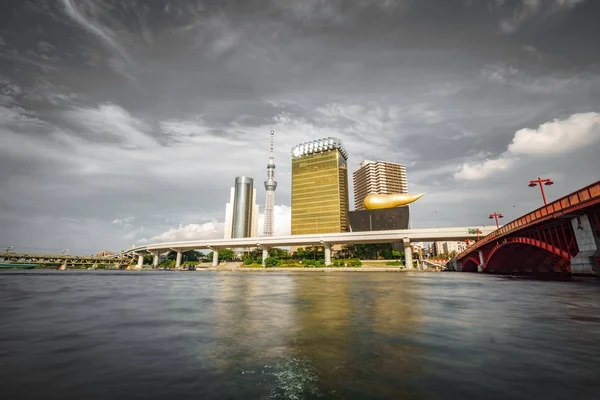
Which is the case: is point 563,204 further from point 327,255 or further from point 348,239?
point 327,255

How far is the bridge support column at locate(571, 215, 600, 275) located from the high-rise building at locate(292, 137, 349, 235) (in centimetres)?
14332

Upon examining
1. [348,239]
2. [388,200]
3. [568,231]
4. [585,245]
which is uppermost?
[388,200]

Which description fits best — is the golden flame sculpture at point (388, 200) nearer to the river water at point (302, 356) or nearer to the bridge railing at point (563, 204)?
the bridge railing at point (563, 204)

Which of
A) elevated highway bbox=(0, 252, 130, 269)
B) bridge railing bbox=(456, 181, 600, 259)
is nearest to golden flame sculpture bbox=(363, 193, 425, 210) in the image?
bridge railing bbox=(456, 181, 600, 259)

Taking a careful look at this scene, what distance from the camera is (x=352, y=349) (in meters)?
5.45

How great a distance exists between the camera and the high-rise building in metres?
173

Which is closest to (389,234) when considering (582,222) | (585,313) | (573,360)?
(582,222)

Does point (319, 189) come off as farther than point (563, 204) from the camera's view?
Yes

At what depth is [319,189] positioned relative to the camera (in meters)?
181

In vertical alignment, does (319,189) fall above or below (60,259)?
above

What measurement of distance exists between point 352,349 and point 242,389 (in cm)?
267

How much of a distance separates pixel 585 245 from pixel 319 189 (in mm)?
158555

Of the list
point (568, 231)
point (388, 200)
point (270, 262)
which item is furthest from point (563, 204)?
point (388, 200)

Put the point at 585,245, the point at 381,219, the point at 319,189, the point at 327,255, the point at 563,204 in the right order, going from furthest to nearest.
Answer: the point at 319,189
the point at 381,219
the point at 327,255
the point at 563,204
the point at 585,245
